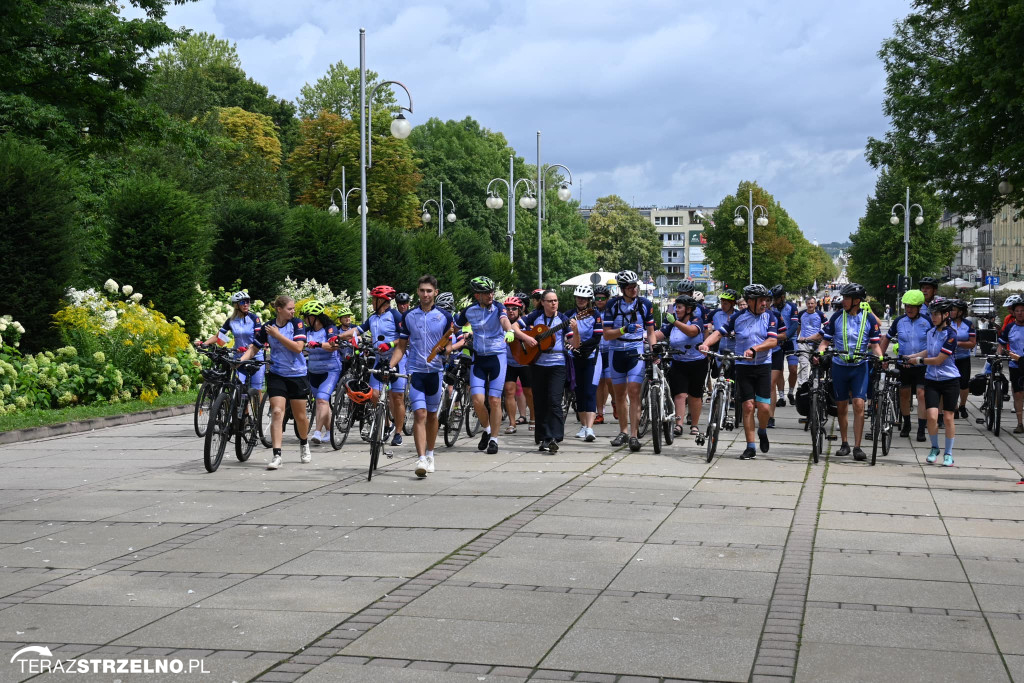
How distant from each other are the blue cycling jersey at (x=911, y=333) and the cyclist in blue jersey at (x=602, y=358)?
3.16 metres

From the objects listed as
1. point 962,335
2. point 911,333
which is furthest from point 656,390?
point 962,335

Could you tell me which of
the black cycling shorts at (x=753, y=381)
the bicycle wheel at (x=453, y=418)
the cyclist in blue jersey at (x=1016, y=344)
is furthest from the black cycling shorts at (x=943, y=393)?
the bicycle wheel at (x=453, y=418)

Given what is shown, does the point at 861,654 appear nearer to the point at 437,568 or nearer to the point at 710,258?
the point at 437,568

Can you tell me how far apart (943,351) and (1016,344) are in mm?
3667

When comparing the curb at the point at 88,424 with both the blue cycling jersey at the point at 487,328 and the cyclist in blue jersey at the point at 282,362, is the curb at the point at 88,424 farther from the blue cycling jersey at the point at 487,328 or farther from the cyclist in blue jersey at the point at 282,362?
the blue cycling jersey at the point at 487,328

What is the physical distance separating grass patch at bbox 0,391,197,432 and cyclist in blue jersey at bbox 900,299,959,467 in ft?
35.6

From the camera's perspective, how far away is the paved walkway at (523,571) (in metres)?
5.45

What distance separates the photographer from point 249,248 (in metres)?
30.2

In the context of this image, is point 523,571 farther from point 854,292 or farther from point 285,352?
point 854,292

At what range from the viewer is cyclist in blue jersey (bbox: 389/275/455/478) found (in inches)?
450

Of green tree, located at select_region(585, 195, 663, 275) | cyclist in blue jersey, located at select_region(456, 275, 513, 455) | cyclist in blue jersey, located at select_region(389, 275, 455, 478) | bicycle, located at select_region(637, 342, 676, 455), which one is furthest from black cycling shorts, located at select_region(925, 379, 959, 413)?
green tree, located at select_region(585, 195, 663, 275)

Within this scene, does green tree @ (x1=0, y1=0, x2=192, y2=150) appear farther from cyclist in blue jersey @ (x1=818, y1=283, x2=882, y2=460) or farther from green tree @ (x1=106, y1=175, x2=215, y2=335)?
cyclist in blue jersey @ (x1=818, y1=283, x2=882, y2=460)

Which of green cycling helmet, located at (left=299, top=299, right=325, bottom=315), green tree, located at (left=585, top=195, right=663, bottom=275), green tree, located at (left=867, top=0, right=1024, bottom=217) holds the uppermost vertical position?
green tree, located at (left=585, top=195, right=663, bottom=275)

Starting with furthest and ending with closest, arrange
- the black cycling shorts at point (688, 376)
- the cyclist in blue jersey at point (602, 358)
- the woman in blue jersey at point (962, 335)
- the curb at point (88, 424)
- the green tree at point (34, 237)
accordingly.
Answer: the green tree at point (34, 237), the woman in blue jersey at point (962, 335), the curb at point (88, 424), the black cycling shorts at point (688, 376), the cyclist in blue jersey at point (602, 358)
